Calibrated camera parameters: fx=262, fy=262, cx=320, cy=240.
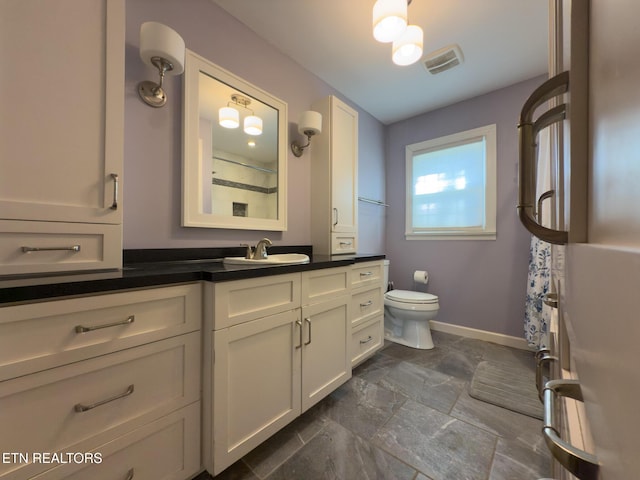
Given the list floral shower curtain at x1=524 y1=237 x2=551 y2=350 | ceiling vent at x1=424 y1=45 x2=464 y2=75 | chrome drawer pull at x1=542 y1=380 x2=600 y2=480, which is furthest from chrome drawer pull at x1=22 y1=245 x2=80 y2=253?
floral shower curtain at x1=524 y1=237 x2=551 y2=350

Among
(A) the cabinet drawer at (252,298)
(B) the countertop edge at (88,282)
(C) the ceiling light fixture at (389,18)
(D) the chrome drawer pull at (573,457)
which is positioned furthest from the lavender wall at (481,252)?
(D) the chrome drawer pull at (573,457)

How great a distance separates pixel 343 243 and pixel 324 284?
2.59 ft

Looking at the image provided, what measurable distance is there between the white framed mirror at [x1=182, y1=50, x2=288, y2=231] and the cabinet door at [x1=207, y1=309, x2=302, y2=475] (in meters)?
0.74

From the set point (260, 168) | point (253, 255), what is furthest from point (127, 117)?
point (253, 255)

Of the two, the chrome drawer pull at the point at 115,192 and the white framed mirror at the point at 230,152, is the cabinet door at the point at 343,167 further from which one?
the chrome drawer pull at the point at 115,192

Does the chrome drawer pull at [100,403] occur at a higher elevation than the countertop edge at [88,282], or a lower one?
lower

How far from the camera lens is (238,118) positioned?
169 centimetres

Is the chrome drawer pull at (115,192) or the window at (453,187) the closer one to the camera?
the chrome drawer pull at (115,192)

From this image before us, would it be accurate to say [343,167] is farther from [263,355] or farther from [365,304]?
[263,355]

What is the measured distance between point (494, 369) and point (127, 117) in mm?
2772

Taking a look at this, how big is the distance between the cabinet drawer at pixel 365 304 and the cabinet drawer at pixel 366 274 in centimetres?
6

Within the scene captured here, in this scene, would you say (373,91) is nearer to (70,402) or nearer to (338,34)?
(338,34)

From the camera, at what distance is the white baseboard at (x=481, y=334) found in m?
2.27

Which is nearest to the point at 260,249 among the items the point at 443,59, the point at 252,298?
the point at 252,298
